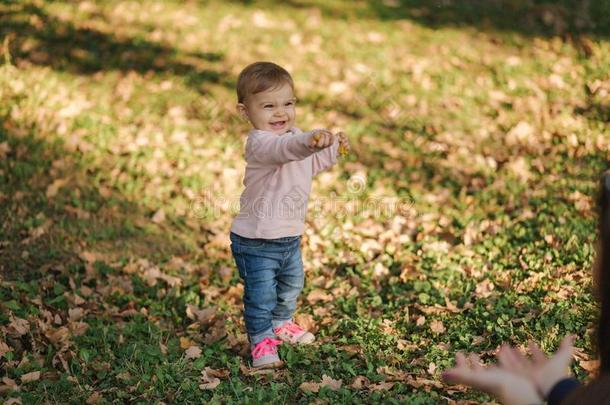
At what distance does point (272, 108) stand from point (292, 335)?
1636 millimetres

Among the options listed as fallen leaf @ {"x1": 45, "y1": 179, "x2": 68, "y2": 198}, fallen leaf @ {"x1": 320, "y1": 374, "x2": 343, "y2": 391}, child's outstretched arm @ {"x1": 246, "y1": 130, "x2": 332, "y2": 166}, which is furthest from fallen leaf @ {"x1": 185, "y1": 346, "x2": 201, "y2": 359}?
fallen leaf @ {"x1": 45, "y1": 179, "x2": 68, "y2": 198}

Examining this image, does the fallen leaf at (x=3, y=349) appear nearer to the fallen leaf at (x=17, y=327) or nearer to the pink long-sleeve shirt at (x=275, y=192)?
the fallen leaf at (x=17, y=327)

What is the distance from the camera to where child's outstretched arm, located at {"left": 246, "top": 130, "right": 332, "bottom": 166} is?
4.21 meters

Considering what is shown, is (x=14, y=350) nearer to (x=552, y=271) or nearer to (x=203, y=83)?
(x=552, y=271)

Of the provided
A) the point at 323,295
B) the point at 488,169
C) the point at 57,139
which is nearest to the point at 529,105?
the point at 488,169

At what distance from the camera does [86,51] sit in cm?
1098

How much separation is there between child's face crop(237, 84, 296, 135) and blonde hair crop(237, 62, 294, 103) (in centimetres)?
3

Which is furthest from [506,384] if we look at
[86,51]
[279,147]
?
[86,51]

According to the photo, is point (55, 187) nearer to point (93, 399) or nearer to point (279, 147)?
point (93, 399)

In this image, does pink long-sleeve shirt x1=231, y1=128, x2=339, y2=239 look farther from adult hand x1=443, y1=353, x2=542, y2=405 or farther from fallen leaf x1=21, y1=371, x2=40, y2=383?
adult hand x1=443, y1=353, x2=542, y2=405

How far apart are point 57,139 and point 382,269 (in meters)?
4.04

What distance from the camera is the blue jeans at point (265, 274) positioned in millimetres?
4910

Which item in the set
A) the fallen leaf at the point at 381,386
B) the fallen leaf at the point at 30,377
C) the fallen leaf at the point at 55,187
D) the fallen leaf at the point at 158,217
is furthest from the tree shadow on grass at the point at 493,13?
the fallen leaf at the point at 30,377

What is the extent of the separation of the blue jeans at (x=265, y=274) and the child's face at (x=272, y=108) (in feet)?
2.38
